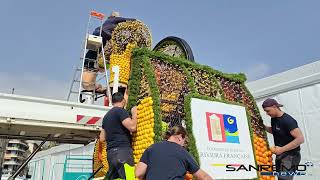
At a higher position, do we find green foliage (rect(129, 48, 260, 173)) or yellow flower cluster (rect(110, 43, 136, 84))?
yellow flower cluster (rect(110, 43, 136, 84))

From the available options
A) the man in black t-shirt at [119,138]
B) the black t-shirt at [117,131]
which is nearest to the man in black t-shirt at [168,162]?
the man in black t-shirt at [119,138]

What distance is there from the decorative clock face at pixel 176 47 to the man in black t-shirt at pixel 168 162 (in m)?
3.48

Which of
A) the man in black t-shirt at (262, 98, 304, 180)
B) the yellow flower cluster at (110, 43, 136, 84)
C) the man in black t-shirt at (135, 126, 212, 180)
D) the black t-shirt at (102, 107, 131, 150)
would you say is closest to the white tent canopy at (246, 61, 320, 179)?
the man in black t-shirt at (262, 98, 304, 180)

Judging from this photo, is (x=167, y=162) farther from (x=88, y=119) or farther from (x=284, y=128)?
(x=284, y=128)

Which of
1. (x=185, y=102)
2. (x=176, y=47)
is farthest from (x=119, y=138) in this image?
(x=176, y=47)

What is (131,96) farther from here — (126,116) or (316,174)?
(316,174)

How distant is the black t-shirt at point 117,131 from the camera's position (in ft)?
13.3

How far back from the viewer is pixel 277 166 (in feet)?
15.9

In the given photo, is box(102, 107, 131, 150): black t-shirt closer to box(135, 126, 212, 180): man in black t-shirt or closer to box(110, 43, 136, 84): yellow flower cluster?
box(135, 126, 212, 180): man in black t-shirt

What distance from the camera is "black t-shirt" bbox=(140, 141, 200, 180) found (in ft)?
10.1

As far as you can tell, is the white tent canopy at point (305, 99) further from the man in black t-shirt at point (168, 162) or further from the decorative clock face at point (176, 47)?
the man in black t-shirt at point (168, 162)

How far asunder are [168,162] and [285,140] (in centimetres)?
252

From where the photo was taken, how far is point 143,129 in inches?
158

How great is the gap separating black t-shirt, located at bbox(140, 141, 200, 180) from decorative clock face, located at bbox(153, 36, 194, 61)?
11.6 feet
